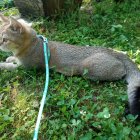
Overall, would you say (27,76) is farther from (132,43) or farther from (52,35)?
(132,43)

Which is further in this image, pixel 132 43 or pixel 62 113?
pixel 132 43

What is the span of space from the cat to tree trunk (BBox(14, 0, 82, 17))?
1.38 metres

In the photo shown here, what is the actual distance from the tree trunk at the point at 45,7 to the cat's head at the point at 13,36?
4.79 ft

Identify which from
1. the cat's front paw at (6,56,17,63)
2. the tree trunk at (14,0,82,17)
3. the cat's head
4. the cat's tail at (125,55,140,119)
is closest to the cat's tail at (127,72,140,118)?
the cat's tail at (125,55,140,119)

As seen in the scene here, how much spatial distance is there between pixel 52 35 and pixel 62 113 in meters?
2.16

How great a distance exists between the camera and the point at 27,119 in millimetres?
3816

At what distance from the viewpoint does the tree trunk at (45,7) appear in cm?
594

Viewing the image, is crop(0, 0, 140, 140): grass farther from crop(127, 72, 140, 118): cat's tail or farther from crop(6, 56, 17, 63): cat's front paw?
crop(6, 56, 17, 63): cat's front paw

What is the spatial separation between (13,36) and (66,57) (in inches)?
30.2

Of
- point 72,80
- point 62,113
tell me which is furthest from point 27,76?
point 62,113

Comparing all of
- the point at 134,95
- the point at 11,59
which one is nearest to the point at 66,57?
the point at 11,59

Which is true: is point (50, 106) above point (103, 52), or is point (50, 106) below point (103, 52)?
below

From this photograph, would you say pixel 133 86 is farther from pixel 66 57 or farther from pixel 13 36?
pixel 13 36

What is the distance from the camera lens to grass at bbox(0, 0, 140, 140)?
3.57 metres
